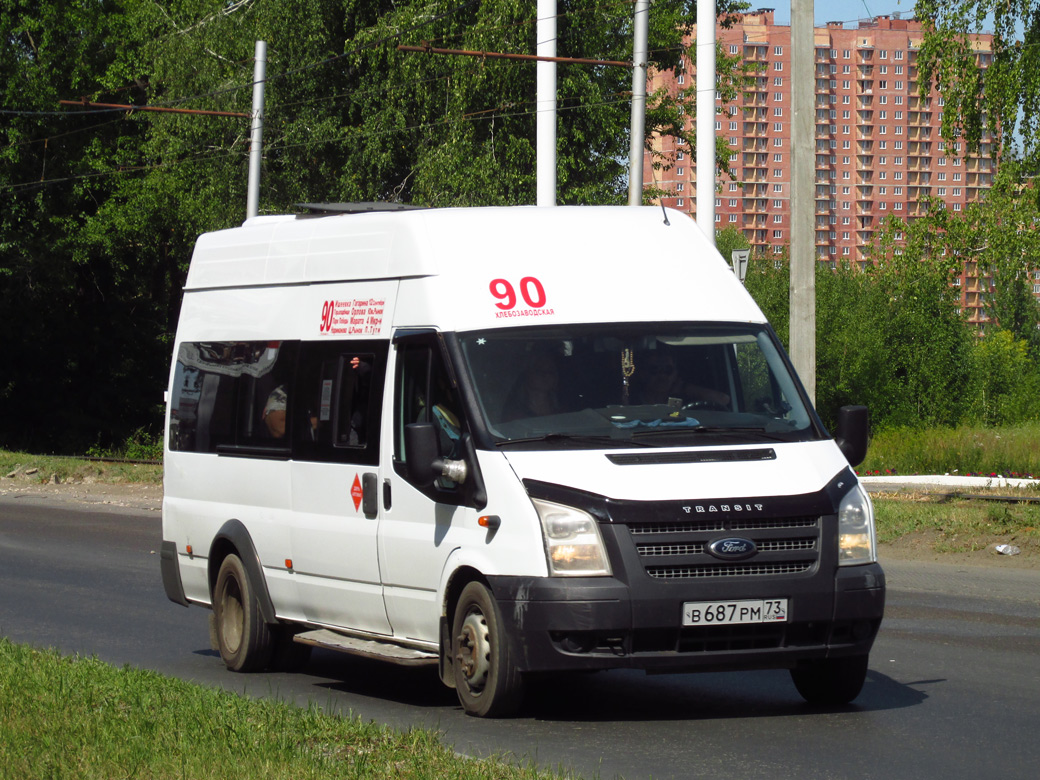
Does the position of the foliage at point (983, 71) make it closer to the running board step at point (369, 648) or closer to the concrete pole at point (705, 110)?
the concrete pole at point (705, 110)

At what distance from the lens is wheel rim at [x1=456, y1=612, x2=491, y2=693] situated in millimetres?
7559

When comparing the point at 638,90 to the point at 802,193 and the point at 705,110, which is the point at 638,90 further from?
the point at 802,193

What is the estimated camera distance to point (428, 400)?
27.0 feet

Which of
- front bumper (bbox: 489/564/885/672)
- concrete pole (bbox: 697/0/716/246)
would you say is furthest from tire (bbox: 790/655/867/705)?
concrete pole (bbox: 697/0/716/246)

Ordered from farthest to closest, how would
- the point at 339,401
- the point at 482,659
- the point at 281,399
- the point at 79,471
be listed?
the point at 79,471, the point at 281,399, the point at 339,401, the point at 482,659

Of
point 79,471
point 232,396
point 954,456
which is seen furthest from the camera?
point 79,471

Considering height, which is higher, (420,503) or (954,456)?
(420,503)

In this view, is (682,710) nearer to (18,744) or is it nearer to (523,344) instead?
(523,344)

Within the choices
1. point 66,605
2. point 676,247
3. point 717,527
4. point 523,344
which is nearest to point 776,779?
point 717,527

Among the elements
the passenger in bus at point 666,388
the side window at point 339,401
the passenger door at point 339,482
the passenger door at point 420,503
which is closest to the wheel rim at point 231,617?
the passenger door at point 339,482

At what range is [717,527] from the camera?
7215mm

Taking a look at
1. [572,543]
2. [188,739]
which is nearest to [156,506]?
[572,543]

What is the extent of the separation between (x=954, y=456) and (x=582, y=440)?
23.9m

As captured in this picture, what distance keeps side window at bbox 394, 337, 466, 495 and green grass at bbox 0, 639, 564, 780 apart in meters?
1.38
